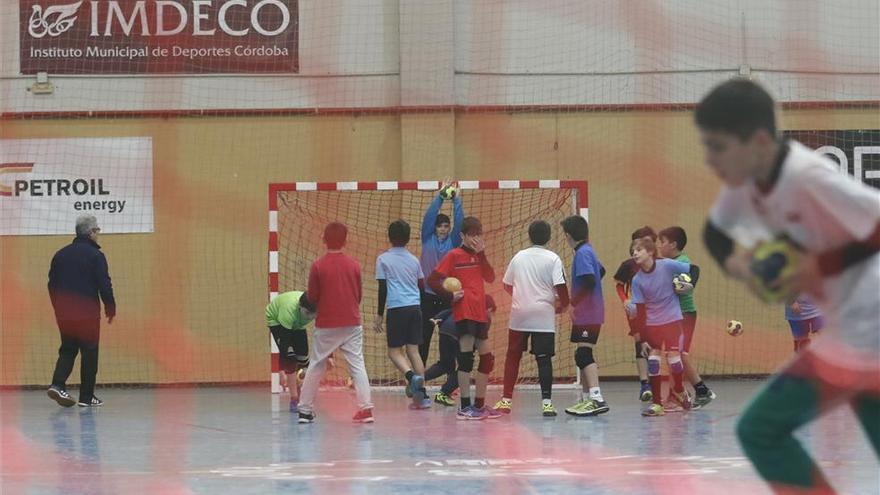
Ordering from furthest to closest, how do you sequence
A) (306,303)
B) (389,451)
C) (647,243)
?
(647,243) → (306,303) → (389,451)

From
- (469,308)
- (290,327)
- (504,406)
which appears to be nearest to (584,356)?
(504,406)

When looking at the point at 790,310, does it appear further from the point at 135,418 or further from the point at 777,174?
the point at 777,174

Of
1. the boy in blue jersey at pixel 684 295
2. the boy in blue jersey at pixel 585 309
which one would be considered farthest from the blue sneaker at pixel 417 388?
the boy in blue jersey at pixel 684 295

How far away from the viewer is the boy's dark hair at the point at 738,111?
416cm

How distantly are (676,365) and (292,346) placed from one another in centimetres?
355

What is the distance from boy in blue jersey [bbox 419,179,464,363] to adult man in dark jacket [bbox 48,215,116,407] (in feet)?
10.8

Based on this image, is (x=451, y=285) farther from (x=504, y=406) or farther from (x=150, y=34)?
(x=150, y=34)

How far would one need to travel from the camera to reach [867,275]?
4203mm

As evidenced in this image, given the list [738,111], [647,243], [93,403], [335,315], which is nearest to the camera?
[738,111]

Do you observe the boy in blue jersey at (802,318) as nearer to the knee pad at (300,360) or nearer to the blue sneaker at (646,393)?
the blue sneaker at (646,393)

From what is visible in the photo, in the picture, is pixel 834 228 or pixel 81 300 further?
pixel 81 300

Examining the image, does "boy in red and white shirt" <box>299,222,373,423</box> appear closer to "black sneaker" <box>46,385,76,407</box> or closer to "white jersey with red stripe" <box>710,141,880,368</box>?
"black sneaker" <box>46,385,76,407</box>

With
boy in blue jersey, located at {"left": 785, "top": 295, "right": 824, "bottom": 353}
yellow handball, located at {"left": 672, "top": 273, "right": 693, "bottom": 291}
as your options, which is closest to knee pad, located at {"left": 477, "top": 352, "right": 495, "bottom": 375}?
yellow handball, located at {"left": 672, "top": 273, "right": 693, "bottom": 291}

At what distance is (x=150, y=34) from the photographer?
51.9 ft
